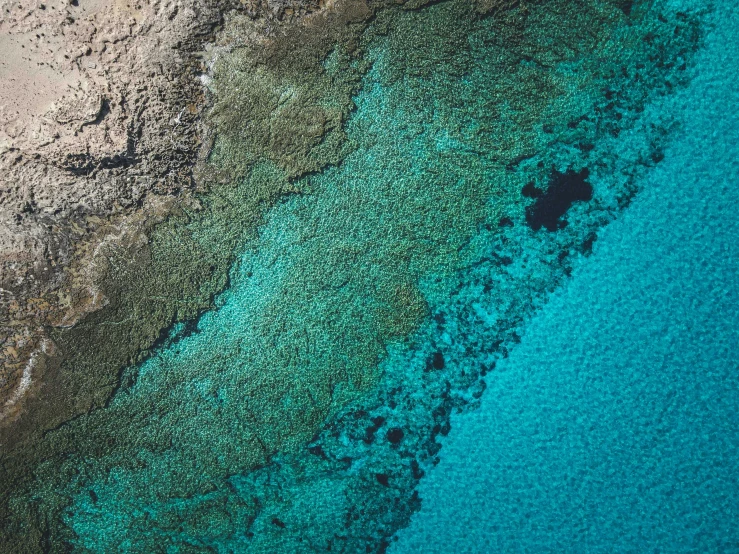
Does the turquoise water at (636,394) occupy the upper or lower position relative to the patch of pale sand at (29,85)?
lower

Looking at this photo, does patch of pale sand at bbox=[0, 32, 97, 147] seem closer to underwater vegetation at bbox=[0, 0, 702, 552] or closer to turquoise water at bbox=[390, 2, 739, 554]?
underwater vegetation at bbox=[0, 0, 702, 552]

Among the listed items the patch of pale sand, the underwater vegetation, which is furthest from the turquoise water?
the patch of pale sand

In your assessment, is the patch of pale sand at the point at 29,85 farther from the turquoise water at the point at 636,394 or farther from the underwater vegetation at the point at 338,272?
the turquoise water at the point at 636,394

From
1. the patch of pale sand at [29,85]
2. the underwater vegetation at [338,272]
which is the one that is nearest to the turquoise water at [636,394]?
the underwater vegetation at [338,272]

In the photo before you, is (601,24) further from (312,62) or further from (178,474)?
(178,474)

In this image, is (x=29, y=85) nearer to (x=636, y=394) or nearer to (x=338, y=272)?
(x=338, y=272)

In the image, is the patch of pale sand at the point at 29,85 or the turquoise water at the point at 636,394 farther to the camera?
the patch of pale sand at the point at 29,85

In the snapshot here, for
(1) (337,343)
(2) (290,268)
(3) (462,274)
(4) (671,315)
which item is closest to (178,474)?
(1) (337,343)

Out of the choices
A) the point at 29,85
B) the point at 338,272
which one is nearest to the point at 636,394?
the point at 338,272
